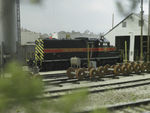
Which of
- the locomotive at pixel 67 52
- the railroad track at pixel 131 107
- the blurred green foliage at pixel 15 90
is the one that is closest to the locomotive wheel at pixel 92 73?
the locomotive at pixel 67 52

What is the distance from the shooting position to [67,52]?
14.8 metres

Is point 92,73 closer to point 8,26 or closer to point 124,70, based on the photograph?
point 124,70

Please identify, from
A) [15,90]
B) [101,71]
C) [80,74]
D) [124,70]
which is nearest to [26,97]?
[15,90]

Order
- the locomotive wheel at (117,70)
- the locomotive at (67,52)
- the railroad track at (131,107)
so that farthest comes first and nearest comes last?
the locomotive at (67,52)
the locomotive wheel at (117,70)
the railroad track at (131,107)

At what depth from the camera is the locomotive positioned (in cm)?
1398

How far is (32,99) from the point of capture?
0.91 m

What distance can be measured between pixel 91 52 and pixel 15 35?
13941 mm

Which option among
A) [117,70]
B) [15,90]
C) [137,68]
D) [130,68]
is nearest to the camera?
[15,90]

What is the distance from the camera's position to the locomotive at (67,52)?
45.9ft

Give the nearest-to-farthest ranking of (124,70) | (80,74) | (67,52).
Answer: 1. (80,74)
2. (124,70)
3. (67,52)

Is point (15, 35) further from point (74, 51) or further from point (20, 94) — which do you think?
point (74, 51)

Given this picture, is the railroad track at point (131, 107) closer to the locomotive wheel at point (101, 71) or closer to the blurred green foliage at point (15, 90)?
the blurred green foliage at point (15, 90)

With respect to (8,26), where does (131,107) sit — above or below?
below

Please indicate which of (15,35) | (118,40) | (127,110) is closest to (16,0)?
(15,35)
